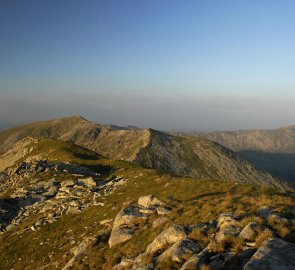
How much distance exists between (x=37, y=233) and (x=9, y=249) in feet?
9.17

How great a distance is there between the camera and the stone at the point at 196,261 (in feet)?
52.7

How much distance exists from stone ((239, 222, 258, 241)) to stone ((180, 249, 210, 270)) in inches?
87.2

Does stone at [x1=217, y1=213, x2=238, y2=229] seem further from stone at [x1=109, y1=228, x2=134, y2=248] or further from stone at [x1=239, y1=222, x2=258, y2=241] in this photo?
stone at [x1=109, y1=228, x2=134, y2=248]

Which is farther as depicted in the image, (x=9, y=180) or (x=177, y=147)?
(x=177, y=147)

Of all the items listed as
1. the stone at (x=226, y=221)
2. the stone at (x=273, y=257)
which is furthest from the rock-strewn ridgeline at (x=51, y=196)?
the stone at (x=273, y=257)

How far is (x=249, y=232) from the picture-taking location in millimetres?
18219

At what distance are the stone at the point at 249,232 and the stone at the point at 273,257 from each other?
1.74 meters

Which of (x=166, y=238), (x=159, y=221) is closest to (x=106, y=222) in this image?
(x=159, y=221)

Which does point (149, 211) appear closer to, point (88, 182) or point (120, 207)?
point (120, 207)

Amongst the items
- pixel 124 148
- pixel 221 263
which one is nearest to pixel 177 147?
pixel 124 148

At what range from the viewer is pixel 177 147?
184m

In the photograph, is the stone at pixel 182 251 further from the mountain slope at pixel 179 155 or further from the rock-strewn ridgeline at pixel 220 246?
the mountain slope at pixel 179 155

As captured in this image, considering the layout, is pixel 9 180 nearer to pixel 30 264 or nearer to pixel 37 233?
pixel 37 233

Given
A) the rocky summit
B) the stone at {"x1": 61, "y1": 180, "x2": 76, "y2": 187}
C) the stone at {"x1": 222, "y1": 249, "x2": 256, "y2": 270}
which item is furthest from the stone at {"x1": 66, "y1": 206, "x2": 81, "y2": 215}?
the stone at {"x1": 222, "y1": 249, "x2": 256, "y2": 270}
